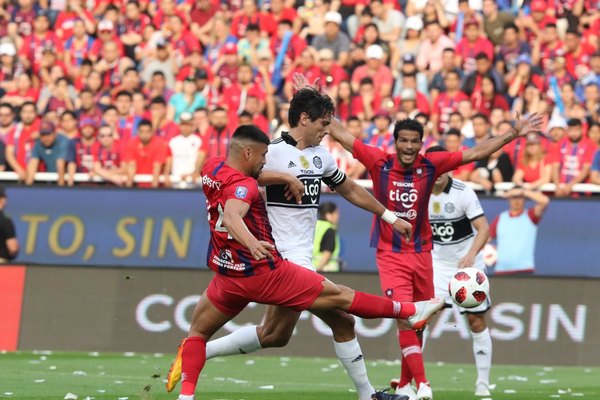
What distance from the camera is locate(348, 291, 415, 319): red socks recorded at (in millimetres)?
10477

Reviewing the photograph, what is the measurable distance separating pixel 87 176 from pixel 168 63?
3.74m

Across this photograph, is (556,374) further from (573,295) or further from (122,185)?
(122,185)

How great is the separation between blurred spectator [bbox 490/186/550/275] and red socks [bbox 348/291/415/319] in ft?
28.5

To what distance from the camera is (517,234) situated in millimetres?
19344

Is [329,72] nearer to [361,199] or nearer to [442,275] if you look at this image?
[442,275]

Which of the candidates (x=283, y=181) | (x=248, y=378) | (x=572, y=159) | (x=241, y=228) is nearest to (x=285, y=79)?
(x=572, y=159)

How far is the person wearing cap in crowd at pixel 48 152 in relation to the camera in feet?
71.9

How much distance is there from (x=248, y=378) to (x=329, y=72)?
8771 mm

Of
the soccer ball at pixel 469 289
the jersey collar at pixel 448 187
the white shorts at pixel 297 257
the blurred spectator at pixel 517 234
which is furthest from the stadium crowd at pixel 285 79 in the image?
the white shorts at pixel 297 257

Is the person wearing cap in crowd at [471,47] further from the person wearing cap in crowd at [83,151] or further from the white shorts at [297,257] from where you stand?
the white shorts at [297,257]

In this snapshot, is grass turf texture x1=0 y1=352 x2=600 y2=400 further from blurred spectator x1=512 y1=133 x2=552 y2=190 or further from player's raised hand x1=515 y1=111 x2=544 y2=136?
blurred spectator x1=512 y1=133 x2=552 y2=190

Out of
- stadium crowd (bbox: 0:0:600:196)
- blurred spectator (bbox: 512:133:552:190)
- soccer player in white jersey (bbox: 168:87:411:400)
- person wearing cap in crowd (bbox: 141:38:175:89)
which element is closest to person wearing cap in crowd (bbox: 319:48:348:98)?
stadium crowd (bbox: 0:0:600:196)

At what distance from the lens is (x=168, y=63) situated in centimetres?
2483

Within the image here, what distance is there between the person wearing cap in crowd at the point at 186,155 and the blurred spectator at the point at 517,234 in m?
4.82
